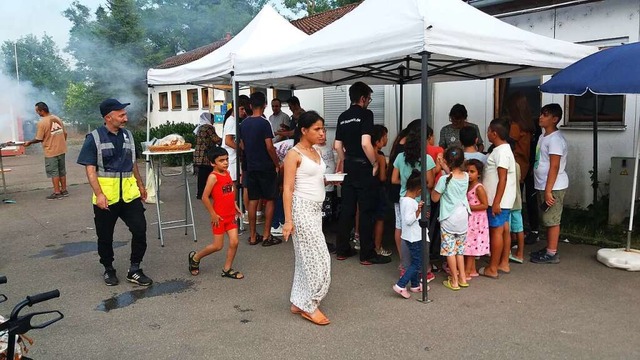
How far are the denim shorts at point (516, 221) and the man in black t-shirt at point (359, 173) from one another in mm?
1345

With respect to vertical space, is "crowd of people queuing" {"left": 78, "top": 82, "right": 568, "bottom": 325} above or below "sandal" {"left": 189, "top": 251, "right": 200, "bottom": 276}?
above

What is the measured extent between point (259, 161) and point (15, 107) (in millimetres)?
17942

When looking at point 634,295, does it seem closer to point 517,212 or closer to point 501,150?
point 517,212

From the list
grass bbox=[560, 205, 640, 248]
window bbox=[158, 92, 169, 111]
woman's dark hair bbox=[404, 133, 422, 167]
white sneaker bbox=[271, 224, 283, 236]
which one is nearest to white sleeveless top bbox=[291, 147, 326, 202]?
woman's dark hair bbox=[404, 133, 422, 167]

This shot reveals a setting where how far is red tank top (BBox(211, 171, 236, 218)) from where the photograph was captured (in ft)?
16.2

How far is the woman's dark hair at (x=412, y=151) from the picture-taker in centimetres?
468

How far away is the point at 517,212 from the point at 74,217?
711 centimetres

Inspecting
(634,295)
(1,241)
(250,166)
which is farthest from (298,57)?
(1,241)

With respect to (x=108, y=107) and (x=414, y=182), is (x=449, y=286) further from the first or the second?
(x=108, y=107)

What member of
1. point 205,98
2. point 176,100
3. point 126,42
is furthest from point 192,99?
point 126,42

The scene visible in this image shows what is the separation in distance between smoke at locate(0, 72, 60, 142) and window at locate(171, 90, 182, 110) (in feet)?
18.7

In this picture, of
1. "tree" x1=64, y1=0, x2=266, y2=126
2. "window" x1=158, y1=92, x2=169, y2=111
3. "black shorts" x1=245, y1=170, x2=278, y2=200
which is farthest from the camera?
"tree" x1=64, y1=0, x2=266, y2=126

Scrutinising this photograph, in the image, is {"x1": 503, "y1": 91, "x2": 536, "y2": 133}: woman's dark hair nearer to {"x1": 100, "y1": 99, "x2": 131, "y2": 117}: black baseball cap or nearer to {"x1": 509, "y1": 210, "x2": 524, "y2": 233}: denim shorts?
{"x1": 509, "y1": 210, "x2": 524, "y2": 233}: denim shorts

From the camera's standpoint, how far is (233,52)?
6.67m
